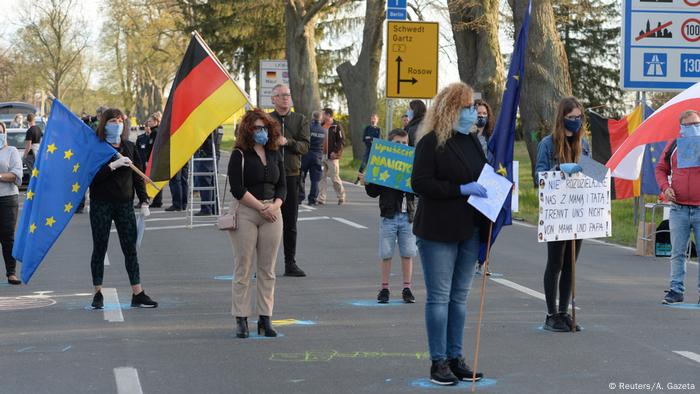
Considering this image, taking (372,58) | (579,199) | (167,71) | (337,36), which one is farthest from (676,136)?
(167,71)

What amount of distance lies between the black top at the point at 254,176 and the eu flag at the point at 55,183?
193cm

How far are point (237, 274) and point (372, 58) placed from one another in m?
34.3

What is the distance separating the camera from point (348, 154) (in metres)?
55.0

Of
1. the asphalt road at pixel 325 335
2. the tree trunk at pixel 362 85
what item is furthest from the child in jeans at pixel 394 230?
the tree trunk at pixel 362 85

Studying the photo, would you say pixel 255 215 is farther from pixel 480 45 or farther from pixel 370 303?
pixel 480 45

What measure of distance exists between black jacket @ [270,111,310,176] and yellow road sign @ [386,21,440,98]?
771 centimetres

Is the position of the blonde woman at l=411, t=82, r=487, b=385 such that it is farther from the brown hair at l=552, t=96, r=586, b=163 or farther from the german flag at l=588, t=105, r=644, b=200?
the german flag at l=588, t=105, r=644, b=200

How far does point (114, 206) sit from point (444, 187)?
4.46 metres

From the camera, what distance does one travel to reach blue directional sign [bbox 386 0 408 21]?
20484mm

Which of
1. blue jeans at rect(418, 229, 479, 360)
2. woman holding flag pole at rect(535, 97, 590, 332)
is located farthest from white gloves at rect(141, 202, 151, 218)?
blue jeans at rect(418, 229, 479, 360)

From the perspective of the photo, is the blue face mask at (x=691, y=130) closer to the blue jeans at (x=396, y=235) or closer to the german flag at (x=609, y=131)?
the blue jeans at (x=396, y=235)

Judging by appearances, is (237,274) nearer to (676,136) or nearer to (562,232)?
(562,232)

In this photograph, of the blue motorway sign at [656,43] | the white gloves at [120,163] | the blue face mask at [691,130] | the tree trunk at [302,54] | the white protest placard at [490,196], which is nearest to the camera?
the white protest placard at [490,196]

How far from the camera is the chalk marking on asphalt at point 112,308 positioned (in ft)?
33.6
